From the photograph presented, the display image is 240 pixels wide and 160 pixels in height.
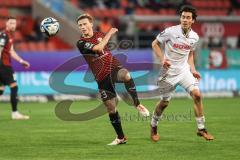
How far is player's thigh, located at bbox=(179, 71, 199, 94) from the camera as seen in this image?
11789 millimetres

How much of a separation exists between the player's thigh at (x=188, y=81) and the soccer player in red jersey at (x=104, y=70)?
34.9 inches

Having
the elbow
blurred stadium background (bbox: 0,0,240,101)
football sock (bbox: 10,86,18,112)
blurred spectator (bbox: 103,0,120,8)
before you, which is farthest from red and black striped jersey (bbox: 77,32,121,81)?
blurred spectator (bbox: 103,0,120,8)

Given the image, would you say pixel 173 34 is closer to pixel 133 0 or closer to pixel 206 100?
pixel 206 100

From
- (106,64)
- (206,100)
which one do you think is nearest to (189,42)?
(106,64)

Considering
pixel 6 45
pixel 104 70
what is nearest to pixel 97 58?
pixel 104 70

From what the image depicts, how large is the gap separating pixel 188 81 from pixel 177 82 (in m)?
0.21

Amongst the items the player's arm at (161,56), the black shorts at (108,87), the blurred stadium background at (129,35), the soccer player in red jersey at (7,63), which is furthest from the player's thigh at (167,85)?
the blurred stadium background at (129,35)

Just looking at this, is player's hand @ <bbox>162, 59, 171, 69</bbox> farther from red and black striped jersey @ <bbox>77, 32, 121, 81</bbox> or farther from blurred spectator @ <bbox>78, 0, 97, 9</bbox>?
blurred spectator @ <bbox>78, 0, 97, 9</bbox>

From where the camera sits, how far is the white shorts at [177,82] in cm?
1182

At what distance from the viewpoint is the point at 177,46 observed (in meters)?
11.8

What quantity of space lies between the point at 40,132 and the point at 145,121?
3.17m

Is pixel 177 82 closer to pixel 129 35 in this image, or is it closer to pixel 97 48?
pixel 97 48

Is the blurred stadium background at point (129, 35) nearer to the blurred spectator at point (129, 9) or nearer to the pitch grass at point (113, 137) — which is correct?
the blurred spectator at point (129, 9)

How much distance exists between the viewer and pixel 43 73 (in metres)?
23.4
